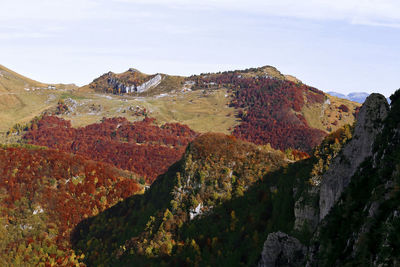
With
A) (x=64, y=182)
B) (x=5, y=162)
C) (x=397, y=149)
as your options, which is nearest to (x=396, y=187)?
(x=397, y=149)

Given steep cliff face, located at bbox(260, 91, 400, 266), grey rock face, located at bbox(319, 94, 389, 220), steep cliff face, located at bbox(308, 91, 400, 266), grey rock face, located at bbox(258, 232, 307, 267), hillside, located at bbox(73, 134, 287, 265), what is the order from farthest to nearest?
hillside, located at bbox(73, 134, 287, 265), grey rock face, located at bbox(258, 232, 307, 267), grey rock face, located at bbox(319, 94, 389, 220), steep cliff face, located at bbox(260, 91, 400, 266), steep cliff face, located at bbox(308, 91, 400, 266)

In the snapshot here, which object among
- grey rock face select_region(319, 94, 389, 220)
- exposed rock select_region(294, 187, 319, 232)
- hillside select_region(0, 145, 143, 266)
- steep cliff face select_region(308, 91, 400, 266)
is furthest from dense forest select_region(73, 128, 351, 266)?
steep cliff face select_region(308, 91, 400, 266)

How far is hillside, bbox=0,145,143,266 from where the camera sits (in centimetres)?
10944

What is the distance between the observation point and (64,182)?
13225cm

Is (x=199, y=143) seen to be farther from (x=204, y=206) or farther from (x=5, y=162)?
(x=5, y=162)

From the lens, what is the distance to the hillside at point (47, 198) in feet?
359

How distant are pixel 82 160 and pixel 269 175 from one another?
311ft

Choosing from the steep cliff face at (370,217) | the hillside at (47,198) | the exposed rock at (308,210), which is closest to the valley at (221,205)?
the steep cliff face at (370,217)

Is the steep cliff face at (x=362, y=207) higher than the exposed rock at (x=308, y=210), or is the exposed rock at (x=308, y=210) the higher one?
the steep cliff face at (x=362, y=207)

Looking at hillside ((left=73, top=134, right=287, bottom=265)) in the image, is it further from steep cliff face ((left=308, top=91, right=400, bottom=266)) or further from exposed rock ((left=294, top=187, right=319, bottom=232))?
steep cliff face ((left=308, top=91, right=400, bottom=266))

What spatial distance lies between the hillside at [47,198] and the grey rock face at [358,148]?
95.2 metres

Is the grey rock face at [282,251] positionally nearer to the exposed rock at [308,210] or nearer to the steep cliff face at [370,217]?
the exposed rock at [308,210]

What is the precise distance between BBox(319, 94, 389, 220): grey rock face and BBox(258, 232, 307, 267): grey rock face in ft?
21.9

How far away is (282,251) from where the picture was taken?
144ft
